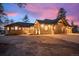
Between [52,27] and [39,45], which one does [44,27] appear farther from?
[39,45]

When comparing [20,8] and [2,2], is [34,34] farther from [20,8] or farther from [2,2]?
[2,2]

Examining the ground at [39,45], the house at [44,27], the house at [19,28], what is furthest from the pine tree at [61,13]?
the house at [19,28]

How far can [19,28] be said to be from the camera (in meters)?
2.75

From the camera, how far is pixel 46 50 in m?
2.71

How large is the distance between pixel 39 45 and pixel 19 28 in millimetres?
329

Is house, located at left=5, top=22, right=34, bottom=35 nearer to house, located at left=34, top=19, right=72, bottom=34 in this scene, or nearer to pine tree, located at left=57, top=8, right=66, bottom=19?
house, located at left=34, top=19, right=72, bottom=34

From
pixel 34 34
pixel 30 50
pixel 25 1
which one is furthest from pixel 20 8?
pixel 30 50

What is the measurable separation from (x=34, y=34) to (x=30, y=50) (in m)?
0.21

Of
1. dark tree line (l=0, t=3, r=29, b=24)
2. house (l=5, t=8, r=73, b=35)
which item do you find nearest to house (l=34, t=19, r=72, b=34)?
house (l=5, t=8, r=73, b=35)

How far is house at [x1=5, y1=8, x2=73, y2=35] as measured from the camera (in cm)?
273

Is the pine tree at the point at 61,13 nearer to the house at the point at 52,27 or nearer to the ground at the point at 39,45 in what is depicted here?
the house at the point at 52,27

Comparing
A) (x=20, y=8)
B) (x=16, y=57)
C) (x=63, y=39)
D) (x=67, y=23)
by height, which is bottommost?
(x=16, y=57)

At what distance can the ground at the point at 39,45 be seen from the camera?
271cm

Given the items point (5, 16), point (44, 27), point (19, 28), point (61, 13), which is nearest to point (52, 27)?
point (44, 27)
